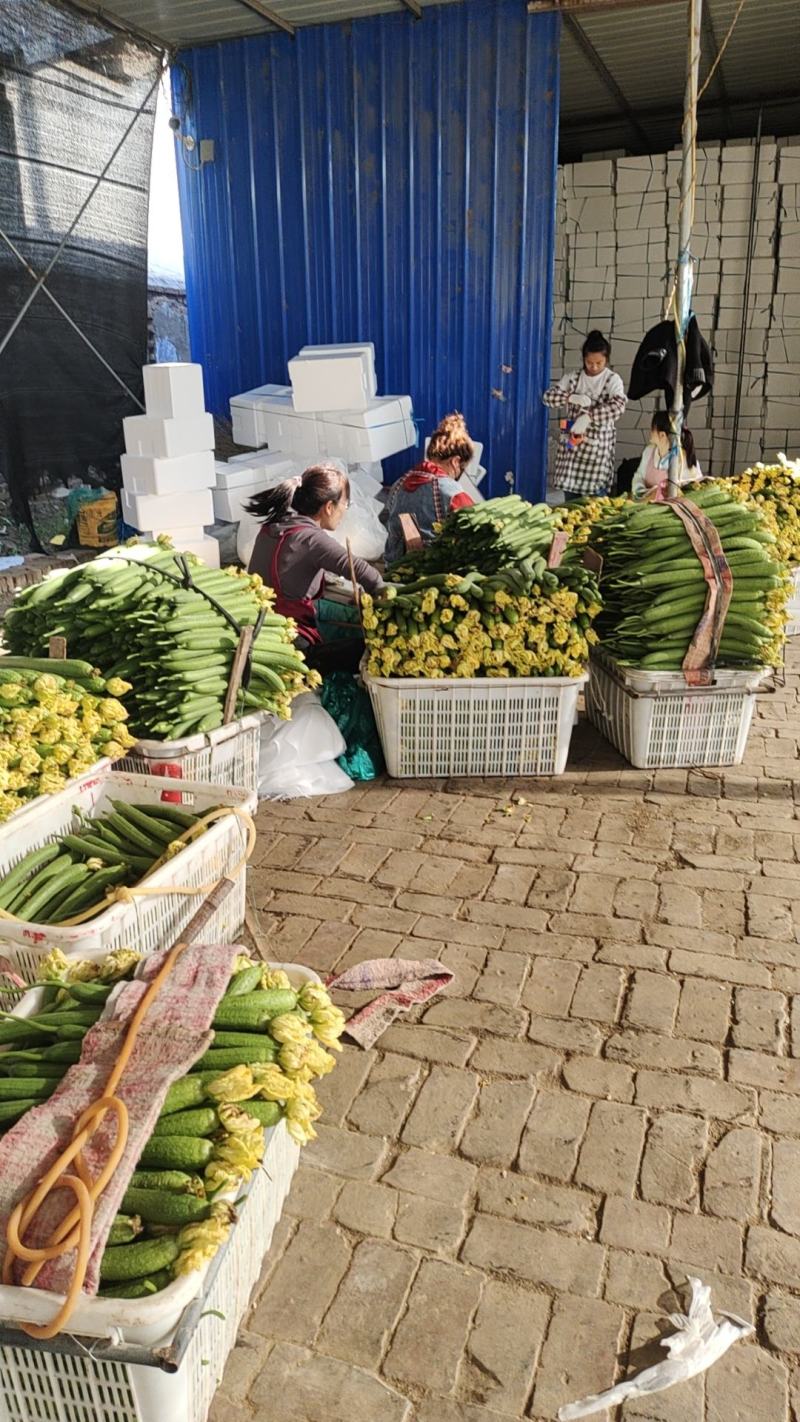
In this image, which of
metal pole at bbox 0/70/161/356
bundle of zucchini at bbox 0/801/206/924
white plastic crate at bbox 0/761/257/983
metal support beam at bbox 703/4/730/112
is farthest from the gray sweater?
metal support beam at bbox 703/4/730/112

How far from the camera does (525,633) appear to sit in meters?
5.23

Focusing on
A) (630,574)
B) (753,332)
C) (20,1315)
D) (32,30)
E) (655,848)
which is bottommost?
(655,848)

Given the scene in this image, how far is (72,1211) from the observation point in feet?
6.14

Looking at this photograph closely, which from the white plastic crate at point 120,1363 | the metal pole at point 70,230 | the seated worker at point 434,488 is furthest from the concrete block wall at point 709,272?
the white plastic crate at point 120,1363

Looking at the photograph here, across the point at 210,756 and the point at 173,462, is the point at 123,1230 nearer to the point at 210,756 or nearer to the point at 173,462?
the point at 210,756

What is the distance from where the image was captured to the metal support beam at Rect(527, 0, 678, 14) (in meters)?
8.40

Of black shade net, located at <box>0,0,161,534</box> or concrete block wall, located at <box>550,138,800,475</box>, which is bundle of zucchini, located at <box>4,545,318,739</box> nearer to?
black shade net, located at <box>0,0,161,534</box>

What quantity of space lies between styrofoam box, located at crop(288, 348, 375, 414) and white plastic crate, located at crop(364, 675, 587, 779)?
4860 millimetres

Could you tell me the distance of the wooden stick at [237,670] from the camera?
4.54 metres

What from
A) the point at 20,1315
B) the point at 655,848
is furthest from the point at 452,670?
the point at 20,1315

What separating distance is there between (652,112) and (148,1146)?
14.7 metres

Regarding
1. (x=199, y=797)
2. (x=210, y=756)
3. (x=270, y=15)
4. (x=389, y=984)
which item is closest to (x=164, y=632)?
(x=210, y=756)

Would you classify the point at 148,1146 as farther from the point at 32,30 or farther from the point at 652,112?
the point at 652,112

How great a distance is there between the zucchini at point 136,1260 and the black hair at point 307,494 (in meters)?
4.45
